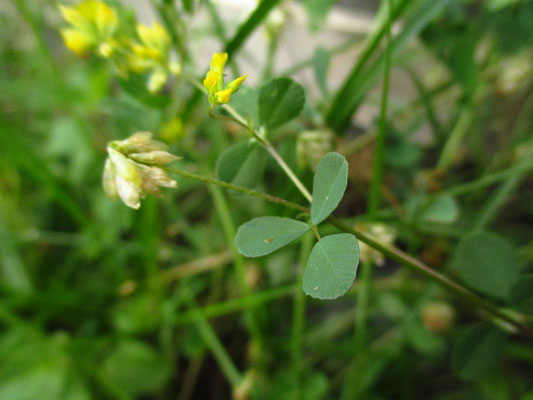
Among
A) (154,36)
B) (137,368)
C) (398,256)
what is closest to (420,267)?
(398,256)

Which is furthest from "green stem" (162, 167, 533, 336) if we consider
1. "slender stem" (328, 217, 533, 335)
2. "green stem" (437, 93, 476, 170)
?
"green stem" (437, 93, 476, 170)

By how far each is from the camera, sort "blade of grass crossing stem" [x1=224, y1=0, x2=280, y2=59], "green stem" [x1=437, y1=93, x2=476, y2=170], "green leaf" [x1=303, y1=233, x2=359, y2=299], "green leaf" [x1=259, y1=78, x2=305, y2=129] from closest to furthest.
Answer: "green leaf" [x1=303, y1=233, x2=359, y2=299], "green leaf" [x1=259, y1=78, x2=305, y2=129], "blade of grass crossing stem" [x1=224, y1=0, x2=280, y2=59], "green stem" [x1=437, y1=93, x2=476, y2=170]

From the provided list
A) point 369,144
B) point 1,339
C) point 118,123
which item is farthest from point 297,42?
point 1,339

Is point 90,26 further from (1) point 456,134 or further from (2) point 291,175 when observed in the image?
(1) point 456,134

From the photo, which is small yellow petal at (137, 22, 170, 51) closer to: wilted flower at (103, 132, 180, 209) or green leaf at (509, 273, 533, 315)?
wilted flower at (103, 132, 180, 209)

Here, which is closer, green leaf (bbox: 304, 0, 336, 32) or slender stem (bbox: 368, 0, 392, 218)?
slender stem (bbox: 368, 0, 392, 218)

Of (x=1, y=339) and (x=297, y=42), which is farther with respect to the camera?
(x=297, y=42)

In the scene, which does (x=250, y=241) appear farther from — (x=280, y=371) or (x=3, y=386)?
(x=3, y=386)
